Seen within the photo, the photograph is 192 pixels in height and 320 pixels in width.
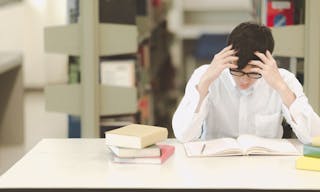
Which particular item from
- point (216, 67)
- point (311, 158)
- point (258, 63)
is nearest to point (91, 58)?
point (216, 67)

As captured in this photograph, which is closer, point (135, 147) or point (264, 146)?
point (135, 147)

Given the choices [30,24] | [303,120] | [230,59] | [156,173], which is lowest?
[156,173]

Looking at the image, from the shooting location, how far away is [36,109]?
21.4 ft

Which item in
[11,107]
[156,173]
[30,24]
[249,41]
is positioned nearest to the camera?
[156,173]

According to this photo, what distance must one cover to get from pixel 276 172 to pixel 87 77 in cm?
170

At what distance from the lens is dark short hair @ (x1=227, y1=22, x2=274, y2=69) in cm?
219

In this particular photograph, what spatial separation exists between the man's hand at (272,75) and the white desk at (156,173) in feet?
0.87

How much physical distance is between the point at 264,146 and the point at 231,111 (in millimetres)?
351

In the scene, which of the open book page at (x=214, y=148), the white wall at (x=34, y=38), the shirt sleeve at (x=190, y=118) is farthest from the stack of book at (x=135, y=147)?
the white wall at (x=34, y=38)

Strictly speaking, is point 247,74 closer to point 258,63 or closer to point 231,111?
point 258,63

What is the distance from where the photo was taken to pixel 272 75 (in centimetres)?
219

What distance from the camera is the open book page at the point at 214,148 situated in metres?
2.05

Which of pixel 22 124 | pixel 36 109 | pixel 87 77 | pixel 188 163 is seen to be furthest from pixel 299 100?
pixel 36 109

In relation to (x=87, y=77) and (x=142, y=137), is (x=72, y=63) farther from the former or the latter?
(x=142, y=137)
